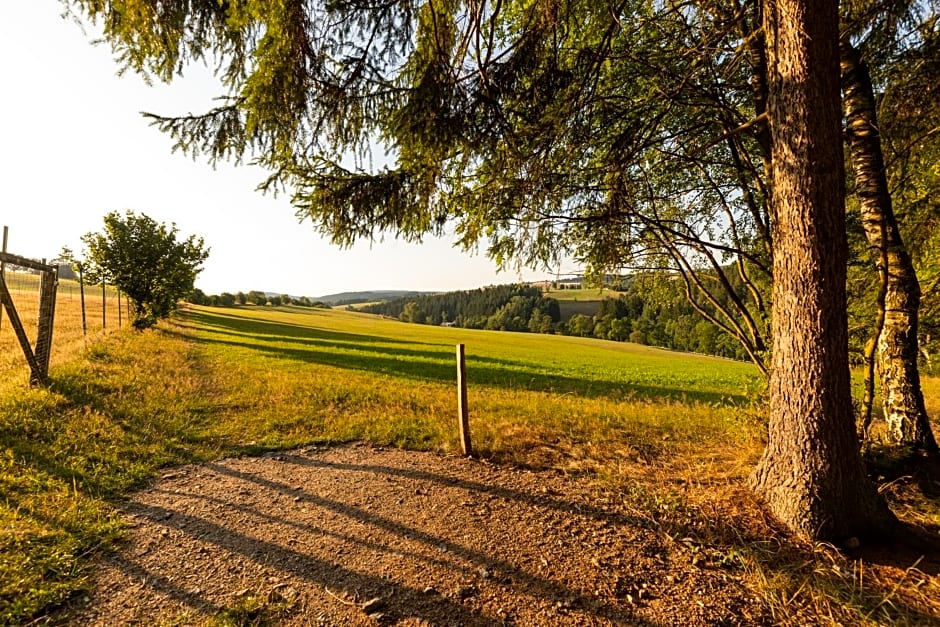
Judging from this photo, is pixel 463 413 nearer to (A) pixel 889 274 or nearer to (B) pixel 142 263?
(A) pixel 889 274

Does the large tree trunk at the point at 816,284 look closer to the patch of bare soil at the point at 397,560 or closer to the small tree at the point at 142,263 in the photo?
the patch of bare soil at the point at 397,560

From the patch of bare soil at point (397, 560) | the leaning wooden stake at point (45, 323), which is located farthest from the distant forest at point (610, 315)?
the leaning wooden stake at point (45, 323)

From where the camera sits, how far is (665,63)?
439 centimetres

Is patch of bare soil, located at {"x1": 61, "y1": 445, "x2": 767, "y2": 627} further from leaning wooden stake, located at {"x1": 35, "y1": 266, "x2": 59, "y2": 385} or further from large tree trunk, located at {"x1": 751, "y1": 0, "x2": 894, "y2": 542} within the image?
leaning wooden stake, located at {"x1": 35, "y1": 266, "x2": 59, "y2": 385}

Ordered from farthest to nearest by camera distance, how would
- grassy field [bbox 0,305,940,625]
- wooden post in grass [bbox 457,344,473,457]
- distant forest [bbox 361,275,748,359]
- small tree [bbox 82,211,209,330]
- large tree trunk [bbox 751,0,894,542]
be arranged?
small tree [bbox 82,211,209,330] < distant forest [bbox 361,275,748,359] < wooden post in grass [bbox 457,344,473,457] < large tree trunk [bbox 751,0,894,542] < grassy field [bbox 0,305,940,625]

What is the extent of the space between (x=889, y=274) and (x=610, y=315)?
6054 centimetres

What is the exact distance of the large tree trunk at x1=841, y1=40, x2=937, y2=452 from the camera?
401 centimetres

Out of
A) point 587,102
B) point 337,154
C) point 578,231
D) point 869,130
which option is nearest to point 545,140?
point 587,102

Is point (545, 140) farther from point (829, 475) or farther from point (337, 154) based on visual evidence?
point (829, 475)

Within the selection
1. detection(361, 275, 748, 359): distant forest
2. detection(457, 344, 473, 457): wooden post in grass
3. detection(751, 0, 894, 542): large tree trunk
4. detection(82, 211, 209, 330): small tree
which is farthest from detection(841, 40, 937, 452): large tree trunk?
detection(82, 211, 209, 330): small tree

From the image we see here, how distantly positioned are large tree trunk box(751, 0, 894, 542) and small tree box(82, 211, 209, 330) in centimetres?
2289

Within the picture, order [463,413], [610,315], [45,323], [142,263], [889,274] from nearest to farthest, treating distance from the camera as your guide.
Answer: [889,274] → [463,413] → [45,323] → [142,263] → [610,315]

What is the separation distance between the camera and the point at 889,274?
4070 millimetres

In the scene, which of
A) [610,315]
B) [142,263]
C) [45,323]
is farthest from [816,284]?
[610,315]
